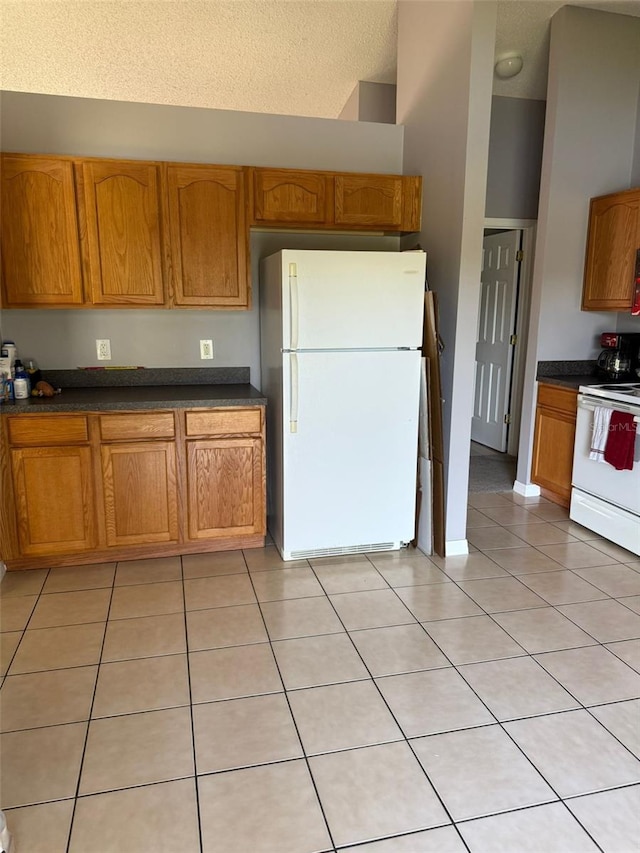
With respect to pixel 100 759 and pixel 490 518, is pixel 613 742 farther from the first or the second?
pixel 490 518

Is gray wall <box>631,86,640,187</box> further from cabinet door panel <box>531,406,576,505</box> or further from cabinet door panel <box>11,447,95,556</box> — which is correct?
cabinet door panel <box>11,447,95,556</box>

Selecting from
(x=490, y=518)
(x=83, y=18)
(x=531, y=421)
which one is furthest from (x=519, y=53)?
(x=490, y=518)

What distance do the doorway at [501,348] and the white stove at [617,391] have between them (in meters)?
1.31

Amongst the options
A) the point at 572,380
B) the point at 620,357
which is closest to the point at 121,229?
the point at 572,380

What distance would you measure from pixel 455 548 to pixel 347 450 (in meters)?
0.85

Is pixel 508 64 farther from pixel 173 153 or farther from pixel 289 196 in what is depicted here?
pixel 173 153

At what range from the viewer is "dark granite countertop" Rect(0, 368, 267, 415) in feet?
9.71

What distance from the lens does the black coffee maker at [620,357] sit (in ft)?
13.3

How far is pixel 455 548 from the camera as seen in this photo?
3.32m

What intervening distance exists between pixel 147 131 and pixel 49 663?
273cm

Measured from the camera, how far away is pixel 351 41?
13.3 feet

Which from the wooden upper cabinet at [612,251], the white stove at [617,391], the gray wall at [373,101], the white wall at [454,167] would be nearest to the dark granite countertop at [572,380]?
the white stove at [617,391]

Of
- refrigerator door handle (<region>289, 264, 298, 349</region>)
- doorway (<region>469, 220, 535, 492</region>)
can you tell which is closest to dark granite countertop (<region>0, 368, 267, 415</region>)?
refrigerator door handle (<region>289, 264, 298, 349</region>)

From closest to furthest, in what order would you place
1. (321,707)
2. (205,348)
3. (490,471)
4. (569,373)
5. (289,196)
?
(321,707)
(289,196)
(205,348)
(569,373)
(490,471)
